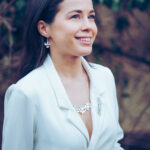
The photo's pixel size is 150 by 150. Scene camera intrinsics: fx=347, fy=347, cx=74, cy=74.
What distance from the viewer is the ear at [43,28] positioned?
1968 mm

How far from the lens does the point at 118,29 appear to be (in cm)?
399

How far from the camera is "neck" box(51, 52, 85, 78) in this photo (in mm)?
1979

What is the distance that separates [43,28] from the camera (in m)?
1.99

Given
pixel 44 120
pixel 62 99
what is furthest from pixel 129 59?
pixel 44 120

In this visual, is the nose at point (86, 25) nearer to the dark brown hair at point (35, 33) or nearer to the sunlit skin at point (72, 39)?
the sunlit skin at point (72, 39)

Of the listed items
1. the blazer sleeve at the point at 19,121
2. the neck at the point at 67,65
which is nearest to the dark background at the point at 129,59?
the neck at the point at 67,65

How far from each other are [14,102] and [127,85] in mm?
2450

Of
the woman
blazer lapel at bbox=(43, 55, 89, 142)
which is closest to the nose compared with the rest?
the woman

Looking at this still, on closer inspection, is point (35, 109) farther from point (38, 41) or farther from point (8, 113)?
point (38, 41)

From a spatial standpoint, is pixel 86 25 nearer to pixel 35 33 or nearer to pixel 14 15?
pixel 35 33

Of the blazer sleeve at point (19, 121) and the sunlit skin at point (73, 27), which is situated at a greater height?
the sunlit skin at point (73, 27)

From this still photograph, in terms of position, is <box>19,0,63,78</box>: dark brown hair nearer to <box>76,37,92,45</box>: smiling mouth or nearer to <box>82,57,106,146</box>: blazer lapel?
<box>76,37,92,45</box>: smiling mouth

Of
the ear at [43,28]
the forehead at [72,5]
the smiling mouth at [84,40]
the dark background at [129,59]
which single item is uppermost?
the forehead at [72,5]

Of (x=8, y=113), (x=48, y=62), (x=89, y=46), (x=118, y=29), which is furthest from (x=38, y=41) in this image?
(x=118, y=29)
